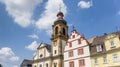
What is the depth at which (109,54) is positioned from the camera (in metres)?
47.0

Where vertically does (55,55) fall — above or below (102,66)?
above

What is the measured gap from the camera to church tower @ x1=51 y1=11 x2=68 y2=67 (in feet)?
205

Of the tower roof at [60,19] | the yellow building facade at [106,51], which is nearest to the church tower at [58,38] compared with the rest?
the tower roof at [60,19]

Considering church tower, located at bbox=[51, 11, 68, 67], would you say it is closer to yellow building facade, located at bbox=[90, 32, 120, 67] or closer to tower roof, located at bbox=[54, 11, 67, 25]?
tower roof, located at bbox=[54, 11, 67, 25]

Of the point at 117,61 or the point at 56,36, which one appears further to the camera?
the point at 56,36

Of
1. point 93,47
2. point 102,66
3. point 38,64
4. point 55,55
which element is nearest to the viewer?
point 102,66

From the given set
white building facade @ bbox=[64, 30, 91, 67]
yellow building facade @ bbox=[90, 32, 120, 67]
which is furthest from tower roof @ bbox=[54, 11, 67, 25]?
yellow building facade @ bbox=[90, 32, 120, 67]

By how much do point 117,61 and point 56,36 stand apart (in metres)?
27.0

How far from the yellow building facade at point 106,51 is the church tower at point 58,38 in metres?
14.1

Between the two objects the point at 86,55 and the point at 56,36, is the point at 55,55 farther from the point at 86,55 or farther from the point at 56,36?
the point at 86,55

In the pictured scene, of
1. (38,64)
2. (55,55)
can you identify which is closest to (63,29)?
(55,55)

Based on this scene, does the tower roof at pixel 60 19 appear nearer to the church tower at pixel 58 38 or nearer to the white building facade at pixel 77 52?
the church tower at pixel 58 38

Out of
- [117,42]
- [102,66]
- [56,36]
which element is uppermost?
[56,36]

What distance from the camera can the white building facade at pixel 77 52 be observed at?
172 feet
